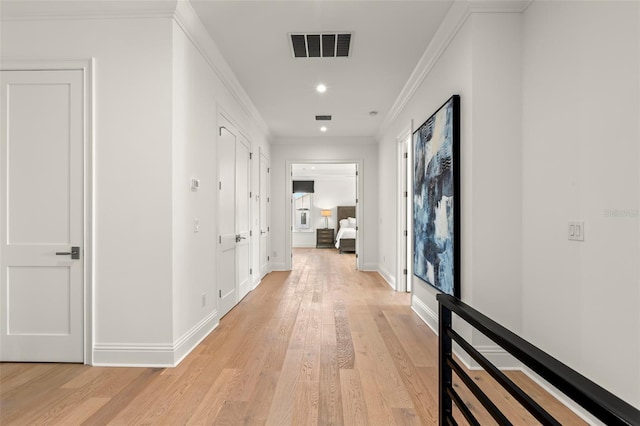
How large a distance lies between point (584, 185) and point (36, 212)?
361 cm

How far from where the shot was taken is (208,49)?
3156 millimetres

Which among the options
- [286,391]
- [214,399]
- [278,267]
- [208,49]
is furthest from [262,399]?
[278,267]

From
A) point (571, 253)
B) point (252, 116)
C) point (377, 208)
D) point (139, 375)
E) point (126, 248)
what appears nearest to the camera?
point (571, 253)

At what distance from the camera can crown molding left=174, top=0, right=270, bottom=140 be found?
2627 millimetres

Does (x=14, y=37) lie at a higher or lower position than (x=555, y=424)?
higher

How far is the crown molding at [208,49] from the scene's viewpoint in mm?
2627

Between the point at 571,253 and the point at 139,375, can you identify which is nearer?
the point at 571,253

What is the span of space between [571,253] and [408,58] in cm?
240

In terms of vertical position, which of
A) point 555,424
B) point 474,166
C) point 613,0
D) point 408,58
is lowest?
point 555,424

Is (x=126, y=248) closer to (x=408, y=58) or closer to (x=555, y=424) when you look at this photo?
(x=555, y=424)

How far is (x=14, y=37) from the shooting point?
2.58 metres

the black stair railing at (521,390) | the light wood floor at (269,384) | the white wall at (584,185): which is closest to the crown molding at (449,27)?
the white wall at (584,185)

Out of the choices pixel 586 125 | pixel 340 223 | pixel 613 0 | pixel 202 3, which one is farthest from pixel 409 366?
pixel 340 223

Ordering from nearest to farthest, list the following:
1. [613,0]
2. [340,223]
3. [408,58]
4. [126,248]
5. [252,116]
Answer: [613,0], [126,248], [408,58], [252,116], [340,223]
